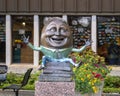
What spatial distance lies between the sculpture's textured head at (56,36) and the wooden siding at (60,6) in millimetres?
11358

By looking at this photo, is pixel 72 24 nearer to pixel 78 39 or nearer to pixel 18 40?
pixel 78 39

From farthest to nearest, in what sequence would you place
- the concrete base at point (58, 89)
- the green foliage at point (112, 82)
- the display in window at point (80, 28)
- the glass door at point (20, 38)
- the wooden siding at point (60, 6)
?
the glass door at point (20, 38), the display in window at point (80, 28), the wooden siding at point (60, 6), the green foliage at point (112, 82), the concrete base at point (58, 89)

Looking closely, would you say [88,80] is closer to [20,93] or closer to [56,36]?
[56,36]

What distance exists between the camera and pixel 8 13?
2161 cm

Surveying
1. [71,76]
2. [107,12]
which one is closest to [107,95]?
[71,76]

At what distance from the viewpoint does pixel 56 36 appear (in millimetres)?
9719

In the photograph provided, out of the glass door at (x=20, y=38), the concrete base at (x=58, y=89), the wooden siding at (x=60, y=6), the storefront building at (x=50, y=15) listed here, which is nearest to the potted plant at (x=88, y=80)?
the concrete base at (x=58, y=89)

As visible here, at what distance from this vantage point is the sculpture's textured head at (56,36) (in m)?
9.70

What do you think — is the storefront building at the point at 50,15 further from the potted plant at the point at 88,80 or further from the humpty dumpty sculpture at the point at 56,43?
the humpty dumpty sculpture at the point at 56,43

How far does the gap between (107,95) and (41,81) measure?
5217mm

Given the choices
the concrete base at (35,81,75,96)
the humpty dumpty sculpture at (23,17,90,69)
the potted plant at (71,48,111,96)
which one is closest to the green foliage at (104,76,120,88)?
the potted plant at (71,48,111,96)

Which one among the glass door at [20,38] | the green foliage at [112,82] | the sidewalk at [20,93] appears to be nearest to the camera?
the sidewalk at [20,93]

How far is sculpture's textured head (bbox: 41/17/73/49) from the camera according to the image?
31.8 ft

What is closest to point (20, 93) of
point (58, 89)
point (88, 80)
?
point (88, 80)
